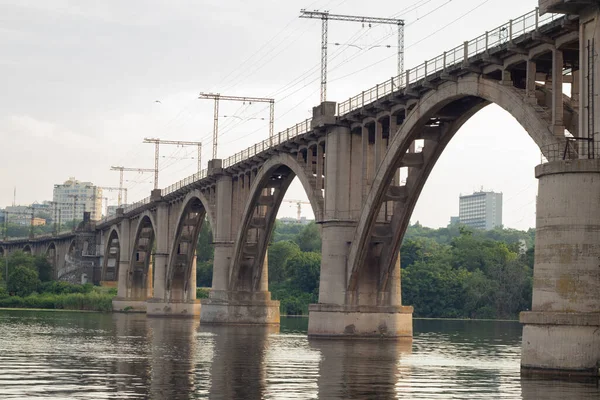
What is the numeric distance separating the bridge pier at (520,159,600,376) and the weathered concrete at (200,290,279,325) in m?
54.6

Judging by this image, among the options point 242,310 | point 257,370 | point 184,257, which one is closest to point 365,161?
point 257,370

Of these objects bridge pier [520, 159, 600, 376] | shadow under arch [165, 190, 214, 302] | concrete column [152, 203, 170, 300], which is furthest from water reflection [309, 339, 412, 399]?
concrete column [152, 203, 170, 300]

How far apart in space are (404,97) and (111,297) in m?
95.4

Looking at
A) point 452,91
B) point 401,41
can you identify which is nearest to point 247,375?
point 452,91

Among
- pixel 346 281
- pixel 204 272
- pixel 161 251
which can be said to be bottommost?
pixel 346 281

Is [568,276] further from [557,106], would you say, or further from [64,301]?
[64,301]

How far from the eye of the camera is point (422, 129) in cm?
5953

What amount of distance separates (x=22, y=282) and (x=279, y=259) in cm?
4427

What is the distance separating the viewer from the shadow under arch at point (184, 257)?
119 m

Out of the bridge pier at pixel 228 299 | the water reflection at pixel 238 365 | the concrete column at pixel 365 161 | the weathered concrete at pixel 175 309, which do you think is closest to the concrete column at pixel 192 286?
the weathered concrete at pixel 175 309

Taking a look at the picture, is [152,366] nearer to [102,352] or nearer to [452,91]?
[102,352]

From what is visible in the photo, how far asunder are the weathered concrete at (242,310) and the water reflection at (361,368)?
27166 millimetres

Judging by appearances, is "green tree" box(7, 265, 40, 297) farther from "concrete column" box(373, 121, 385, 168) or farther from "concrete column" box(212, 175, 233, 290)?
"concrete column" box(373, 121, 385, 168)

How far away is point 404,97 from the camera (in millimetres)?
58562
